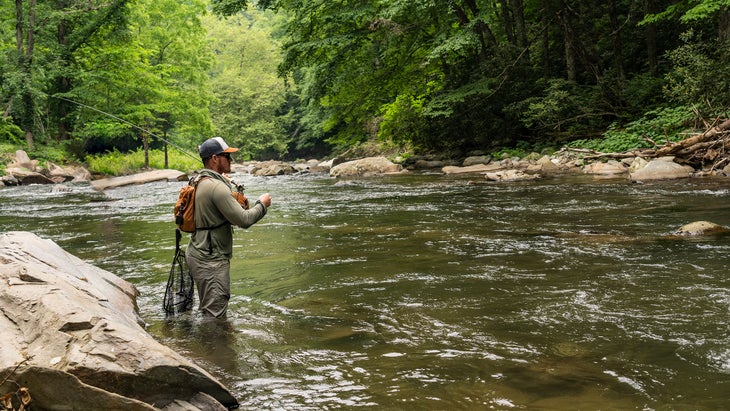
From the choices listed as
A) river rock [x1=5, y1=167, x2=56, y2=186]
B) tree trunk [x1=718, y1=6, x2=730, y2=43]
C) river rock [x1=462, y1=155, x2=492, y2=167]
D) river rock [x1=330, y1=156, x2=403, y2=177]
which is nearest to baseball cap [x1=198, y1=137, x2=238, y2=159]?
tree trunk [x1=718, y1=6, x2=730, y2=43]

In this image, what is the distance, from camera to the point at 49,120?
29.2m

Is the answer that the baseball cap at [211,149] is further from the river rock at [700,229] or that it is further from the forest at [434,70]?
the forest at [434,70]

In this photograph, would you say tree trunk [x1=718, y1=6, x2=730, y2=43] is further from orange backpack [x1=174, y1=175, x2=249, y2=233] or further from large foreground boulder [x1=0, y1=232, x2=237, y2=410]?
large foreground boulder [x1=0, y1=232, x2=237, y2=410]

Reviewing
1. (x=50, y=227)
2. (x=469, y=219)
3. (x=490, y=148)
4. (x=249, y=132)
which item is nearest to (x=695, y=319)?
(x=469, y=219)

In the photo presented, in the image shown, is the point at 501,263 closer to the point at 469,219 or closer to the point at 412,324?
the point at 412,324

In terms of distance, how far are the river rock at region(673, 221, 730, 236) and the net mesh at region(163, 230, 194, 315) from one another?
18.8 feet

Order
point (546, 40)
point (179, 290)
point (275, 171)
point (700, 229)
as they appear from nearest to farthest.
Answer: point (179, 290) → point (700, 229) → point (546, 40) → point (275, 171)

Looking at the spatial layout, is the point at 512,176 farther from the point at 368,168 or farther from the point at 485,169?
the point at 368,168

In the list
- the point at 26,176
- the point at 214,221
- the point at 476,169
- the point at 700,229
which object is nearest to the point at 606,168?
the point at 476,169

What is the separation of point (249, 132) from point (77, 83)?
25.2 meters

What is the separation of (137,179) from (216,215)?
20.0 meters

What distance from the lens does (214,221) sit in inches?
184

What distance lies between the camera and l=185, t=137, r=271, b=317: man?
4.60 m

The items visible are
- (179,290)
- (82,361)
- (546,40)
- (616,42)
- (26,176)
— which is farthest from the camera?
(26,176)
